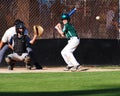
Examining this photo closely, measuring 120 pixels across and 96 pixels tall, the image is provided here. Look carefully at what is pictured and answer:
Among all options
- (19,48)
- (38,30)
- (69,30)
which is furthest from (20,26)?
(69,30)

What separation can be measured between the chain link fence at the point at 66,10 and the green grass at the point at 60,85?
4.45 m

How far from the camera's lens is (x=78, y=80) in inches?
483

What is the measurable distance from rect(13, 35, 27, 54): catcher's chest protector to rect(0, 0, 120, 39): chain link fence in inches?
43.9

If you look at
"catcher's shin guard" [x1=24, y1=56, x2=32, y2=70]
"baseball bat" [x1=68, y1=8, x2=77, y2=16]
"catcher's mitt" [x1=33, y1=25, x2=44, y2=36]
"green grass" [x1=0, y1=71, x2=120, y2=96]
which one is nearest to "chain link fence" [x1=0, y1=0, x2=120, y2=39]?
"baseball bat" [x1=68, y1=8, x2=77, y2=16]

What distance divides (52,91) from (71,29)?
6161mm

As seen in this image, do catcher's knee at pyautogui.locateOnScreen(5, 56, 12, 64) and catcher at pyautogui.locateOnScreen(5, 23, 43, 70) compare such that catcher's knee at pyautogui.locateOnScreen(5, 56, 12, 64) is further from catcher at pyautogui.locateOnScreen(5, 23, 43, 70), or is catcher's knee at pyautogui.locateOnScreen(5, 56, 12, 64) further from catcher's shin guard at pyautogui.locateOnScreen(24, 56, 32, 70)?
catcher's shin guard at pyautogui.locateOnScreen(24, 56, 32, 70)

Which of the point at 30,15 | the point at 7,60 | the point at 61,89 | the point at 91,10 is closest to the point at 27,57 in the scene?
the point at 7,60

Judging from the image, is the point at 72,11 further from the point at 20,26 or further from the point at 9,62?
the point at 9,62

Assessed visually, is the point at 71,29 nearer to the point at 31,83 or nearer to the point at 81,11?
the point at 81,11

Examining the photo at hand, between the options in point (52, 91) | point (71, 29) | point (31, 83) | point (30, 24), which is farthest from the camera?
point (30, 24)

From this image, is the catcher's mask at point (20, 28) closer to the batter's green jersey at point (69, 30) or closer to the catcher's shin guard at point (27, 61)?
the catcher's shin guard at point (27, 61)

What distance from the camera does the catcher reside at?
16.4 m

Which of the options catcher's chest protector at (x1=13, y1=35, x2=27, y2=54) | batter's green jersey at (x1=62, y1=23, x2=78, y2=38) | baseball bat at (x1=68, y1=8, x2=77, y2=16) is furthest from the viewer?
baseball bat at (x1=68, y1=8, x2=77, y2=16)

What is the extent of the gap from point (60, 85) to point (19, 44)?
541 cm
